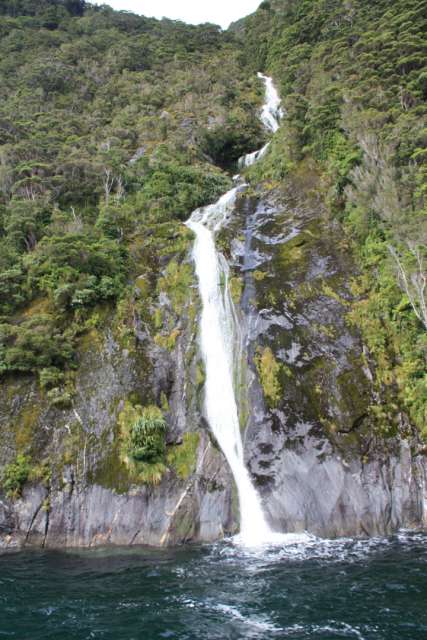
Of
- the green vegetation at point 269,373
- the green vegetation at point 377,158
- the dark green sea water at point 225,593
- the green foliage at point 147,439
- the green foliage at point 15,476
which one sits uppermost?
the green vegetation at point 377,158

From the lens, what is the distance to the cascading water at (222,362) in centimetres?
1204

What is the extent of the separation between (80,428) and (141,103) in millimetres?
35558

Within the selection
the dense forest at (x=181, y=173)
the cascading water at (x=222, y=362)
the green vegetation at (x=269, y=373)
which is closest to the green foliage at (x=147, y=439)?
the dense forest at (x=181, y=173)

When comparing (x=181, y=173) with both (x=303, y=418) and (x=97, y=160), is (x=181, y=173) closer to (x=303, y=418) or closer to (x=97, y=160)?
(x=97, y=160)

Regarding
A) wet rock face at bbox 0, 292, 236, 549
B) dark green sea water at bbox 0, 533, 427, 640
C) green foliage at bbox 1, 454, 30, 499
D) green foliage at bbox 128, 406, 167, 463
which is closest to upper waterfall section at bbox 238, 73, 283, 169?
wet rock face at bbox 0, 292, 236, 549

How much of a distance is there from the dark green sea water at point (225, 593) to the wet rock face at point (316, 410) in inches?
41.0

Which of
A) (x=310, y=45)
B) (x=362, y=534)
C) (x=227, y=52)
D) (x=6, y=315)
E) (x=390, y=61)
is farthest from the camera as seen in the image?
(x=227, y=52)

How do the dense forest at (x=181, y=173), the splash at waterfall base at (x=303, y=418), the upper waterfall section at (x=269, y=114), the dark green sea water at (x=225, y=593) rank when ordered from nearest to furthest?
the dark green sea water at (x=225, y=593)
the splash at waterfall base at (x=303, y=418)
the dense forest at (x=181, y=173)
the upper waterfall section at (x=269, y=114)

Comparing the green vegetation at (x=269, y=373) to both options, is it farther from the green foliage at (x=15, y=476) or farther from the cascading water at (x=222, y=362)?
the green foliage at (x=15, y=476)

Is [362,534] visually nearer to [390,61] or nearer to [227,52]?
[390,61]

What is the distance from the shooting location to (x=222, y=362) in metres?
15.5

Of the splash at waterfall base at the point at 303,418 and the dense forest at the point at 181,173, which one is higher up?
the dense forest at the point at 181,173

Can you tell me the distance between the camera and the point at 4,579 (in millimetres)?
9789

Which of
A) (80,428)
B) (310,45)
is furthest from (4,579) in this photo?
(310,45)
